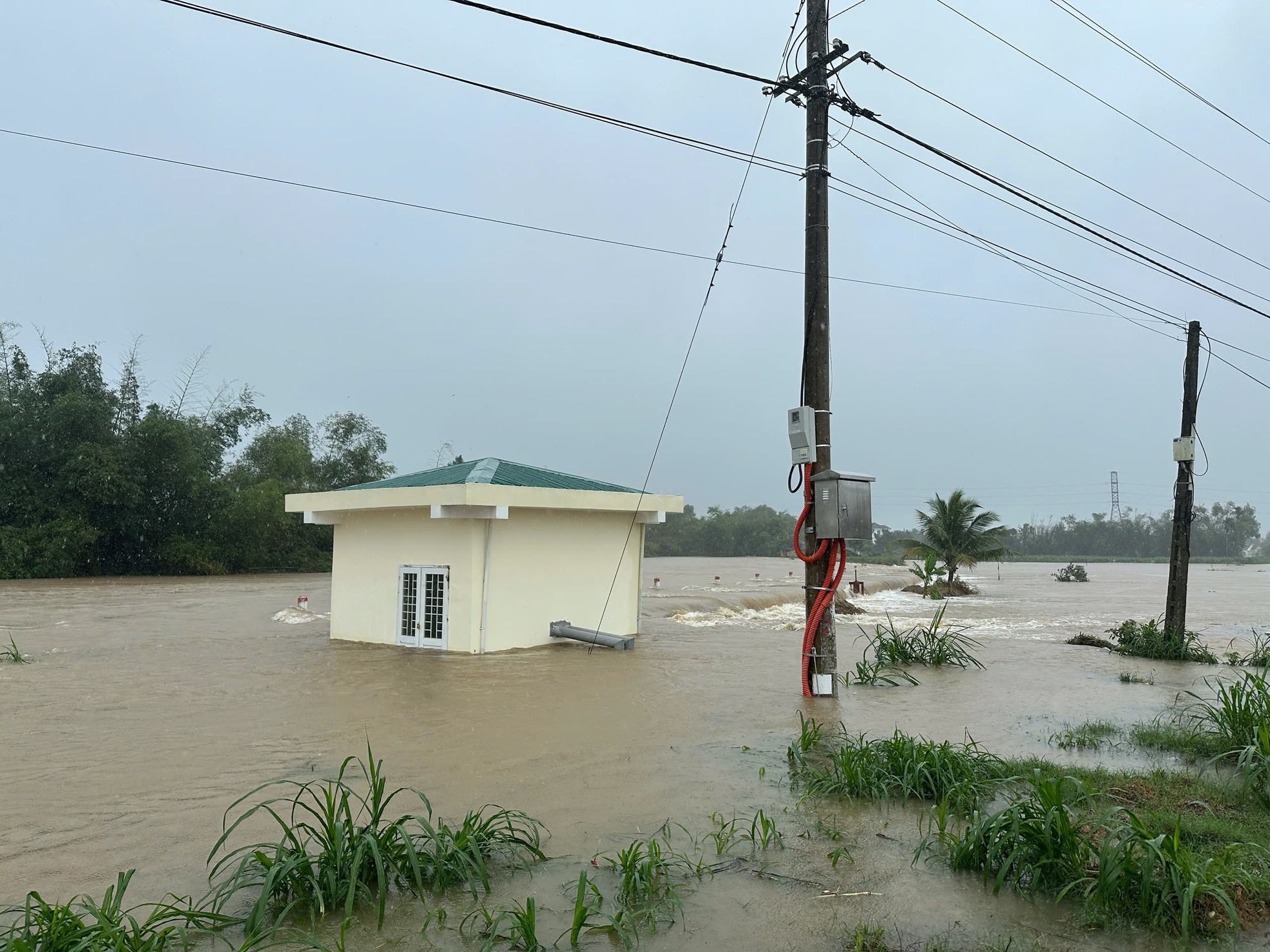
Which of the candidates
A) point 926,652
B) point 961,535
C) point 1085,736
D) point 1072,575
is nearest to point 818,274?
point 1085,736

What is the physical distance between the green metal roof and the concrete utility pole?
9154mm

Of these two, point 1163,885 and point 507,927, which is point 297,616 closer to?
point 507,927

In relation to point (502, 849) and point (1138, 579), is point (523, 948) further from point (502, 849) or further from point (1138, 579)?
point (1138, 579)

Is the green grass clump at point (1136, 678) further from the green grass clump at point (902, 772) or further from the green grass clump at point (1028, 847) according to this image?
the green grass clump at point (1028, 847)

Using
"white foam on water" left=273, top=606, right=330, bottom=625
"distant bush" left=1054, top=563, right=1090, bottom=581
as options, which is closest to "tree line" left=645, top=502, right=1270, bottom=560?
"distant bush" left=1054, top=563, right=1090, bottom=581

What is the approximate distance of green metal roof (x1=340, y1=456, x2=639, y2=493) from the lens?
13906 millimetres

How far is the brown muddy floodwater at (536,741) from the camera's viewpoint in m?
4.25

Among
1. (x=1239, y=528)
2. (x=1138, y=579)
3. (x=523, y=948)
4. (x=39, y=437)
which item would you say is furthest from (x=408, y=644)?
(x=1239, y=528)

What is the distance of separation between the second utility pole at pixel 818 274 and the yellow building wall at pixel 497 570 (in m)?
5.36

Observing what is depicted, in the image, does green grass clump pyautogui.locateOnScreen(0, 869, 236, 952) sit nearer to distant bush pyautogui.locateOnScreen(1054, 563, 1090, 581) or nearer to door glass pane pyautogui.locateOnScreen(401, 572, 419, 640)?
door glass pane pyautogui.locateOnScreen(401, 572, 419, 640)

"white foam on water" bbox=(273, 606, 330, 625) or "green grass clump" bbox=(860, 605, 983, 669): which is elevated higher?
"green grass clump" bbox=(860, 605, 983, 669)

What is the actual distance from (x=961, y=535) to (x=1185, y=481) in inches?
804

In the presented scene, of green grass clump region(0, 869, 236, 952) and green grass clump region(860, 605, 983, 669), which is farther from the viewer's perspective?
green grass clump region(860, 605, 983, 669)

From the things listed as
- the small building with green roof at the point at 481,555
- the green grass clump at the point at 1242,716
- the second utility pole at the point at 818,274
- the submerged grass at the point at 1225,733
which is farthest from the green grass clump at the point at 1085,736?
the small building with green roof at the point at 481,555
